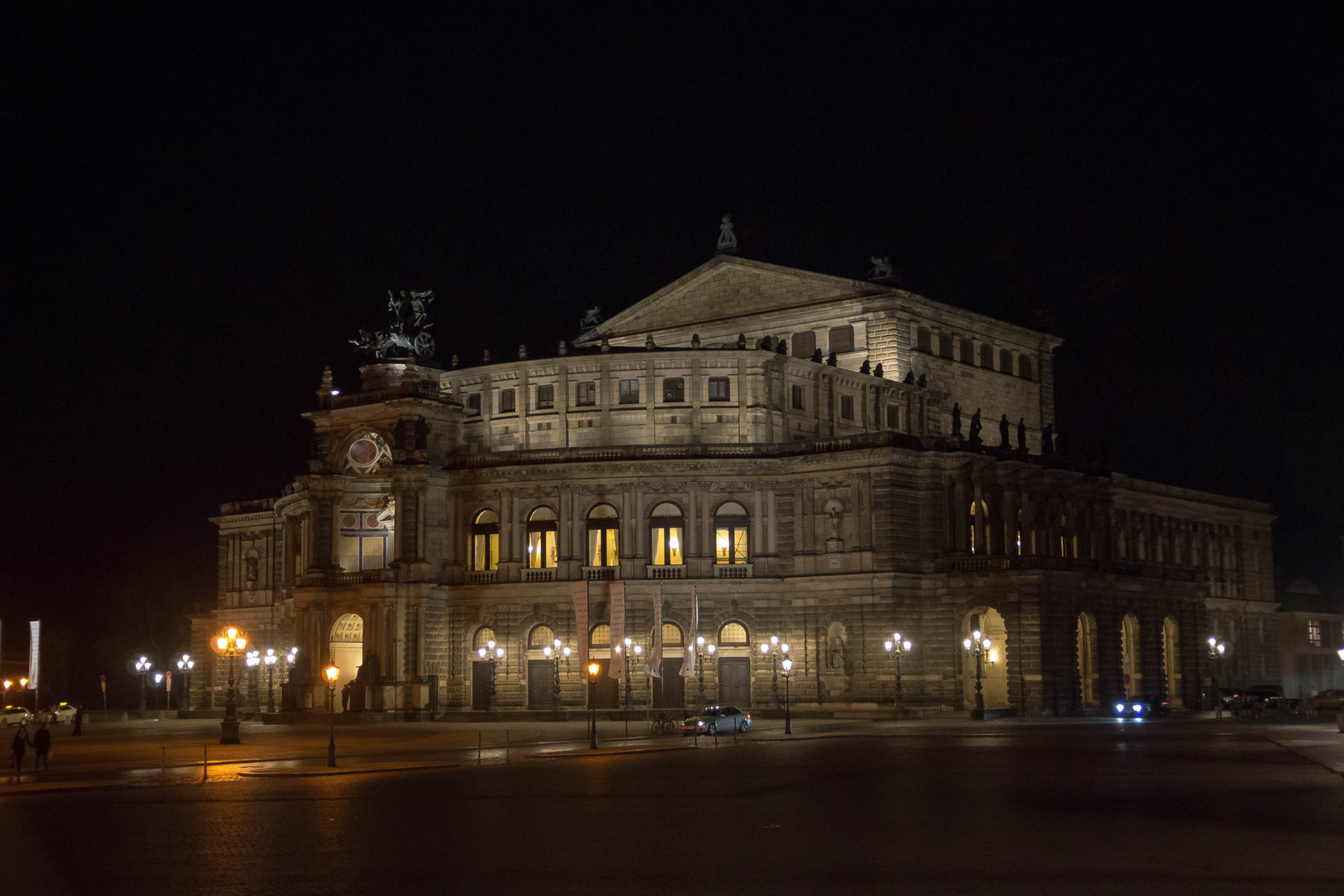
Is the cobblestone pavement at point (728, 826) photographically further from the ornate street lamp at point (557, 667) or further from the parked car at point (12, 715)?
the parked car at point (12, 715)

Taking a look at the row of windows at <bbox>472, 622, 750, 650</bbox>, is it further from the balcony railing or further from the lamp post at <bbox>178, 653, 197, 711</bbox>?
the lamp post at <bbox>178, 653, 197, 711</bbox>

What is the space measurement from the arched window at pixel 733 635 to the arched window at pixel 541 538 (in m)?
11.0

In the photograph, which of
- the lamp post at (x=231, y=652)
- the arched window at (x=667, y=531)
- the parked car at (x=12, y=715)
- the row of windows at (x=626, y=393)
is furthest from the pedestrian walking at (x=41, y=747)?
the parked car at (x=12, y=715)

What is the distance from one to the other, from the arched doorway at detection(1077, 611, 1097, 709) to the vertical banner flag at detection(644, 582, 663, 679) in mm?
24812

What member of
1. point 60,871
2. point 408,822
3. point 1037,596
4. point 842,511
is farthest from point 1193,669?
point 60,871

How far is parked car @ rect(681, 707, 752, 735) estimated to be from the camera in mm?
66875

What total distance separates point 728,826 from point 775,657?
60.4m

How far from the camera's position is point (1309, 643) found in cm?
13675

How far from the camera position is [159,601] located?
14875cm

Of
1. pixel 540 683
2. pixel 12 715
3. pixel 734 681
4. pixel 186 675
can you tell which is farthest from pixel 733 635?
pixel 186 675

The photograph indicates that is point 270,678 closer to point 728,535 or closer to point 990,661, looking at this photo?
point 728,535

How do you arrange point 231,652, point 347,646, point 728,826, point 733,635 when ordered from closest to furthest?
point 728,826
point 231,652
point 733,635
point 347,646

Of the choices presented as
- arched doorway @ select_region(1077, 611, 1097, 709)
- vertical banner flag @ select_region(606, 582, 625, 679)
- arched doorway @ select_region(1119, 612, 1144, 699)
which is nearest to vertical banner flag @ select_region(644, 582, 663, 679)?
vertical banner flag @ select_region(606, 582, 625, 679)

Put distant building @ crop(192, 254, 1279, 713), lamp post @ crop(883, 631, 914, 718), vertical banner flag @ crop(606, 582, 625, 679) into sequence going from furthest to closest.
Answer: distant building @ crop(192, 254, 1279, 713) < lamp post @ crop(883, 631, 914, 718) < vertical banner flag @ crop(606, 582, 625, 679)
